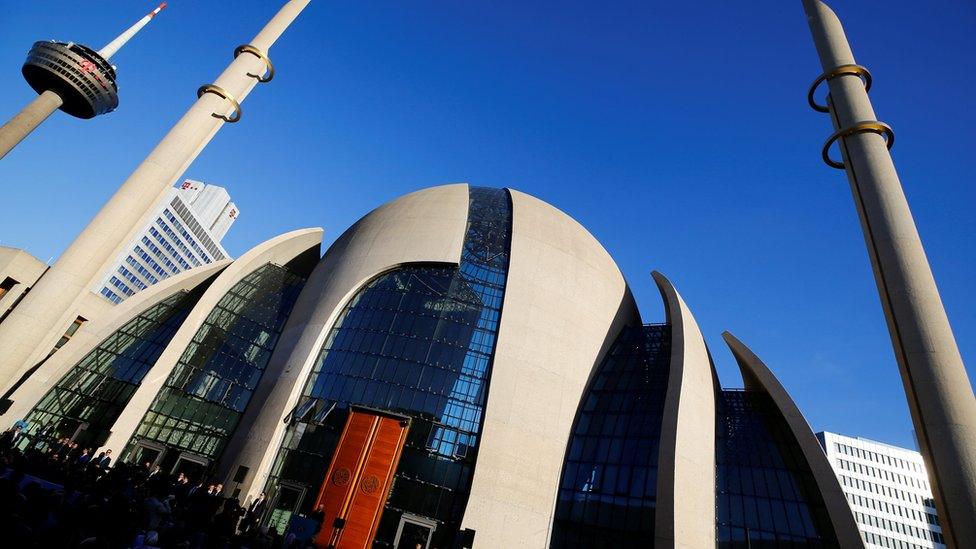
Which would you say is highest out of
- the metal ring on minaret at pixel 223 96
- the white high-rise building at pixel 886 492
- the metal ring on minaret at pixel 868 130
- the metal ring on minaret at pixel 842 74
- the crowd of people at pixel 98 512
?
the white high-rise building at pixel 886 492

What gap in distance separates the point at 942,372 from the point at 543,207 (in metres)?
26.9

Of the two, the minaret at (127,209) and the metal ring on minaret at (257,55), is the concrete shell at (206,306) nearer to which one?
the minaret at (127,209)

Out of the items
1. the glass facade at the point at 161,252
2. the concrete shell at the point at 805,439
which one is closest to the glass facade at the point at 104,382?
the concrete shell at the point at 805,439

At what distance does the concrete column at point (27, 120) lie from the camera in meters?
21.4

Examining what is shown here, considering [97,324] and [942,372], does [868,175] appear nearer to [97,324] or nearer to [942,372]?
[942,372]

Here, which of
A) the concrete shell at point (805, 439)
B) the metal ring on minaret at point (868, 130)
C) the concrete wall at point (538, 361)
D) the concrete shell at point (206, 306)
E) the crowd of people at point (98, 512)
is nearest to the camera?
the crowd of people at point (98, 512)

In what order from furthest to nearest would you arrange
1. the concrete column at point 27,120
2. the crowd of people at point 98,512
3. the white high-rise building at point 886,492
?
1. the white high-rise building at point 886,492
2. the concrete column at point 27,120
3. the crowd of people at point 98,512

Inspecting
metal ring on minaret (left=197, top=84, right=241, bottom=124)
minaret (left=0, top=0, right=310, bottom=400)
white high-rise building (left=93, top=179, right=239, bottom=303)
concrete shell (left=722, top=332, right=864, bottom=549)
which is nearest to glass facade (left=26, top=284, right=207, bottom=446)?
minaret (left=0, top=0, right=310, bottom=400)

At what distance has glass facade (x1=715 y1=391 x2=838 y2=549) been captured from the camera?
22.8m

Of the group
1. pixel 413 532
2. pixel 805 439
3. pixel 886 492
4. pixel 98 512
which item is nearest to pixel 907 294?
pixel 805 439

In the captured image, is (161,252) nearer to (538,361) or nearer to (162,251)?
(162,251)

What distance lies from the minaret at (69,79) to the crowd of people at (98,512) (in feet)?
65.1

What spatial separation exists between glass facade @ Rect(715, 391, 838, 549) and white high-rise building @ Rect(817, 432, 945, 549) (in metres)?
74.9

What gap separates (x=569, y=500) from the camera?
24922 mm
